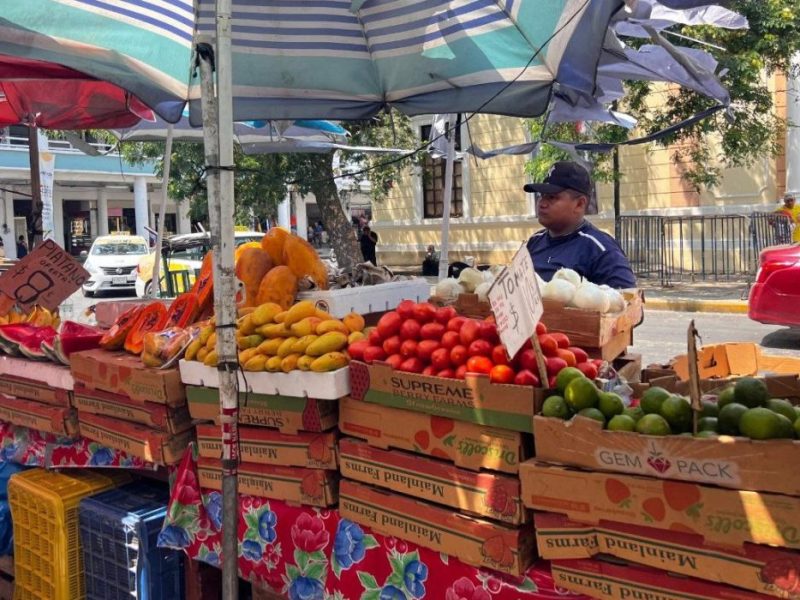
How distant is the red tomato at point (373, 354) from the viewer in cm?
296

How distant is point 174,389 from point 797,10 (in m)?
12.0

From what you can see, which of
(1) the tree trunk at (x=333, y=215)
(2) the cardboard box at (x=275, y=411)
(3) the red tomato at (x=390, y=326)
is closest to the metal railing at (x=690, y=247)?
(1) the tree trunk at (x=333, y=215)

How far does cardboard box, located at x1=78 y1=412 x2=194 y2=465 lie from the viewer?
351 centimetres

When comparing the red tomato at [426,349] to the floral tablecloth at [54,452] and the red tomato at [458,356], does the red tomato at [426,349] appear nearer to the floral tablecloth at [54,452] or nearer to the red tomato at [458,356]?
the red tomato at [458,356]

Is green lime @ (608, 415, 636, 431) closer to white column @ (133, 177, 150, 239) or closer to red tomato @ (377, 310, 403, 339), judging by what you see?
red tomato @ (377, 310, 403, 339)

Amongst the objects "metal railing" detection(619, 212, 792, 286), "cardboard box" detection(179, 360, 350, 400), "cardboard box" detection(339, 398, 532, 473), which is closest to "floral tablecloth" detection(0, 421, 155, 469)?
"cardboard box" detection(179, 360, 350, 400)

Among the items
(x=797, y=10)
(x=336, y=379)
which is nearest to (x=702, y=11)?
(x=336, y=379)

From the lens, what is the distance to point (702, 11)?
4891 mm

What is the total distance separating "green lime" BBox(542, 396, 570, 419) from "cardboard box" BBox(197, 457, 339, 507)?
107cm

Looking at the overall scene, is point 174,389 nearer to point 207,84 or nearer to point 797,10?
point 207,84

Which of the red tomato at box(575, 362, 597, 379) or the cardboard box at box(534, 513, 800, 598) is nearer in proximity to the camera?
the cardboard box at box(534, 513, 800, 598)

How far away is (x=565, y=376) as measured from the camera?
2523 millimetres

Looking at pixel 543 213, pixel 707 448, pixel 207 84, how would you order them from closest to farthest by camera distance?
pixel 707 448 < pixel 207 84 < pixel 543 213

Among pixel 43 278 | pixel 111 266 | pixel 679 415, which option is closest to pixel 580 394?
pixel 679 415
